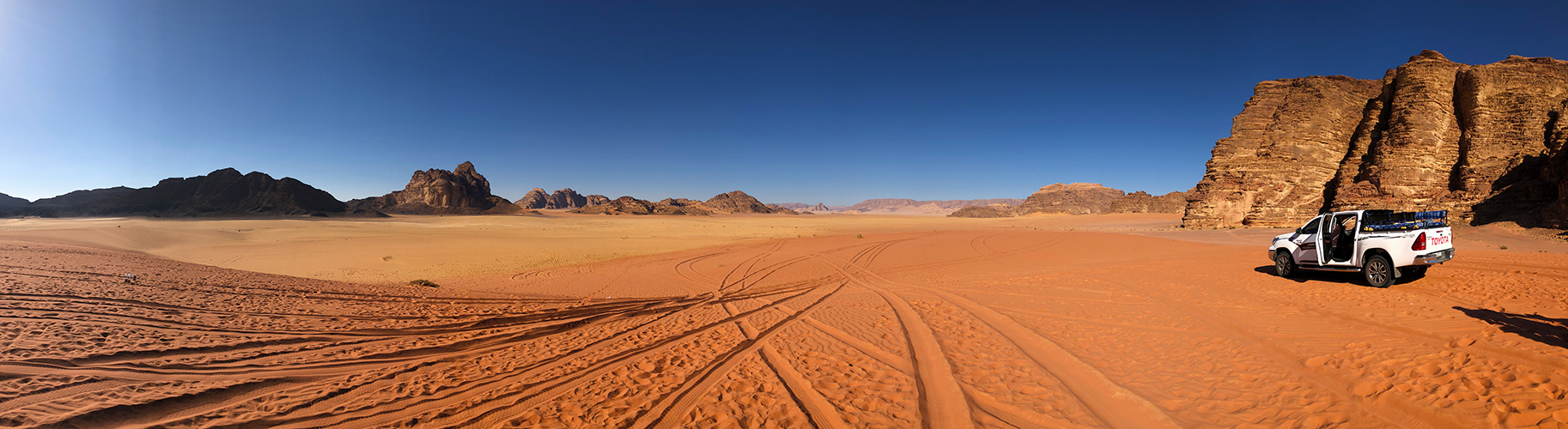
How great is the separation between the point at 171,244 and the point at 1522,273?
42.0 m

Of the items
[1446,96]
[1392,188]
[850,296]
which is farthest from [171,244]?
[1446,96]

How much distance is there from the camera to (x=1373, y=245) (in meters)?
8.59

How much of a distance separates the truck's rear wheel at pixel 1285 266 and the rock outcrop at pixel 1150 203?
7795cm

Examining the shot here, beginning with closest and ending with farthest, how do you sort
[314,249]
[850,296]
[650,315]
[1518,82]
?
[650,315] < [850,296] < [314,249] < [1518,82]

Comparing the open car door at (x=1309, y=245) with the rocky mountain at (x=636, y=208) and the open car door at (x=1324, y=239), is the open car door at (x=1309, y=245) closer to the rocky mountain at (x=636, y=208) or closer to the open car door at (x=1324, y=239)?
the open car door at (x=1324, y=239)

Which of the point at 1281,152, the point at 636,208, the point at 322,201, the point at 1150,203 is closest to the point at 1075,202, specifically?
the point at 1150,203

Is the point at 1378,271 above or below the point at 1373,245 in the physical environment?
below

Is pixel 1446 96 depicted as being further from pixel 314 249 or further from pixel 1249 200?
pixel 314 249

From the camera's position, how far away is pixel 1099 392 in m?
4.41

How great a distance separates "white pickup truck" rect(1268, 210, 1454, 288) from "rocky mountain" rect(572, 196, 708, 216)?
106440 mm

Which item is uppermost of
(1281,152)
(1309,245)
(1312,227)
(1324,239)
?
(1281,152)

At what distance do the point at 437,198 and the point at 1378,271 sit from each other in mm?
119776

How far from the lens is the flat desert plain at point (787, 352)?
3809mm

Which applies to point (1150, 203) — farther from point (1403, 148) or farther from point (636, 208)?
point (636, 208)
